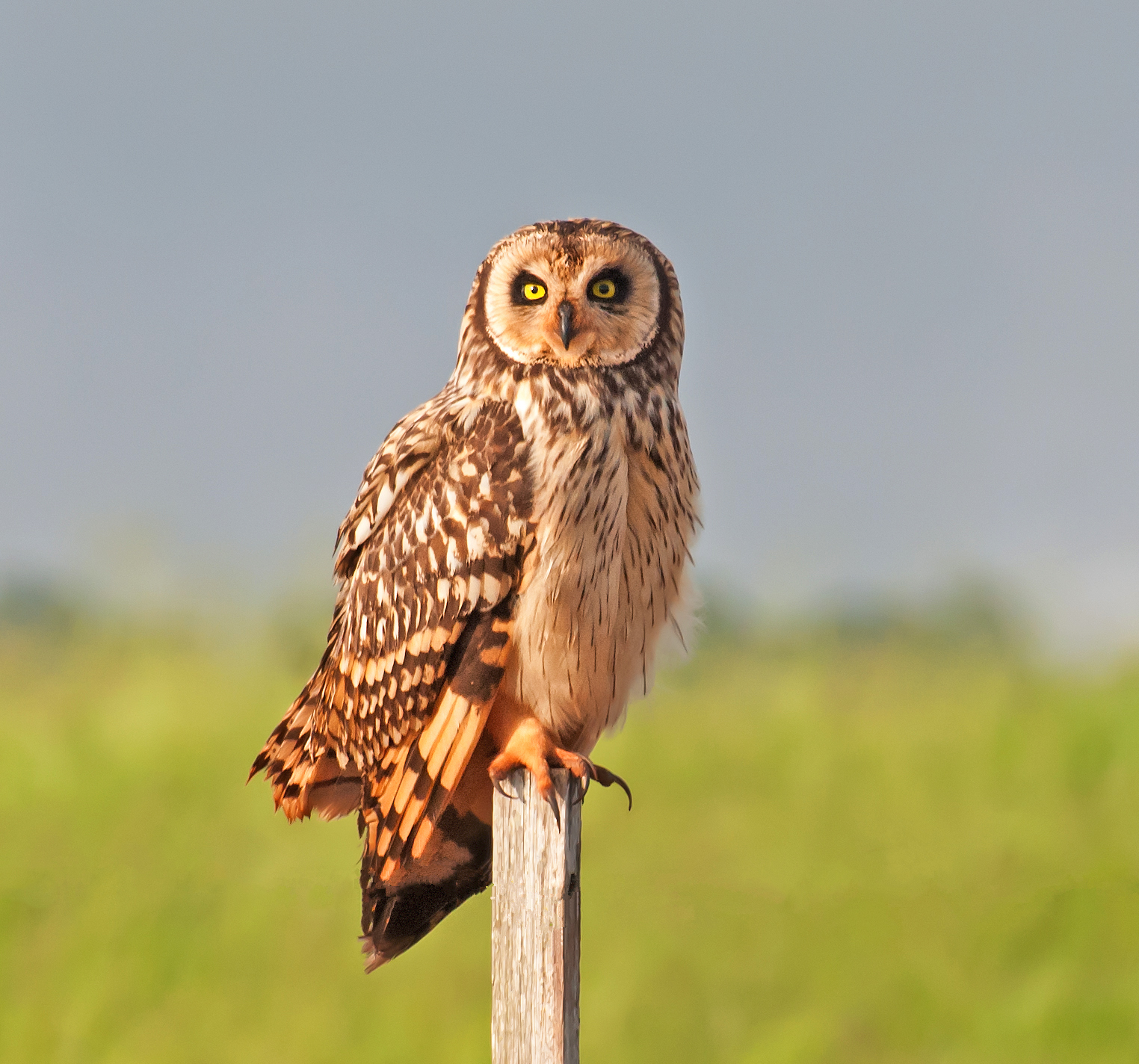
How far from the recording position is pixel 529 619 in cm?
212

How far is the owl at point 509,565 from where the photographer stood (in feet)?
6.99

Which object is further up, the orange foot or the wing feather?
the wing feather

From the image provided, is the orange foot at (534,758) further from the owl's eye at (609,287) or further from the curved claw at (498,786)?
the owl's eye at (609,287)

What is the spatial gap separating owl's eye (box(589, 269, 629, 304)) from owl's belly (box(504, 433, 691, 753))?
12.7 inches

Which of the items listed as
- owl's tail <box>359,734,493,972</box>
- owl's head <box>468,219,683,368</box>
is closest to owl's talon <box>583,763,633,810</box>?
owl's tail <box>359,734,493,972</box>

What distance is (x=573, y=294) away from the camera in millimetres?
2205

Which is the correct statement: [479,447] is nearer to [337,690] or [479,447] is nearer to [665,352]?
[665,352]

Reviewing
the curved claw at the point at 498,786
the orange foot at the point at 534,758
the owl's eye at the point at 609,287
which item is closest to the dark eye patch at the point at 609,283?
the owl's eye at the point at 609,287

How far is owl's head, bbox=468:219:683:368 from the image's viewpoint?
2.21m

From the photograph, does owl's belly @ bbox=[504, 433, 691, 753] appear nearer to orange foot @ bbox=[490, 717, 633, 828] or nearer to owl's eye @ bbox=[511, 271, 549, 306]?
orange foot @ bbox=[490, 717, 633, 828]

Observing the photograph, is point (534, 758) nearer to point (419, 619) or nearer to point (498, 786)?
point (498, 786)

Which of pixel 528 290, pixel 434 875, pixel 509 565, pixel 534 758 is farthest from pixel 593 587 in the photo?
pixel 434 875

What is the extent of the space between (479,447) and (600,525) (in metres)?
0.29

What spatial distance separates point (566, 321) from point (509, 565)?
1.64 ft
